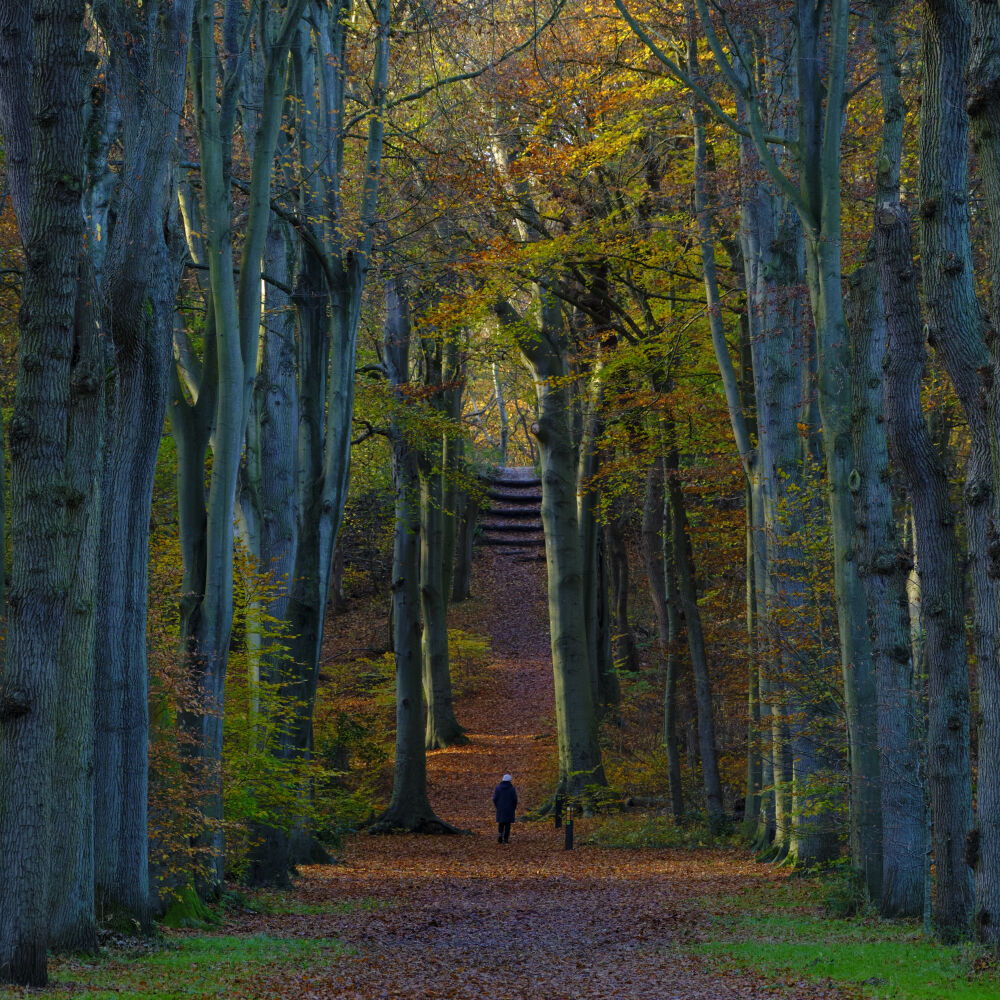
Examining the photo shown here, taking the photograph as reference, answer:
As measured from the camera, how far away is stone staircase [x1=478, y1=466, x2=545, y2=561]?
142ft

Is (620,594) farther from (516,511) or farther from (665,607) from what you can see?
(516,511)

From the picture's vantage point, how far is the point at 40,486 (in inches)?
255

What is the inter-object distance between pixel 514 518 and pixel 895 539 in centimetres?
3529

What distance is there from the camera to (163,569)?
14820mm

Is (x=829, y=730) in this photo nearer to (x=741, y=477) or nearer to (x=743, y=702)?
(x=741, y=477)

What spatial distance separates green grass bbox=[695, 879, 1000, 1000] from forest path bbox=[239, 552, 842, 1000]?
310mm

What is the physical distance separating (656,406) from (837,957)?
10680 millimetres

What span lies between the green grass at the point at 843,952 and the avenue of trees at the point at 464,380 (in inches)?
18.0

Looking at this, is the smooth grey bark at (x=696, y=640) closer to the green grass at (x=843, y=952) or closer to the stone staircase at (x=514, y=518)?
the green grass at (x=843, y=952)

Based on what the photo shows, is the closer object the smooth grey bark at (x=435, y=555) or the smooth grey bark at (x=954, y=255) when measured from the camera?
the smooth grey bark at (x=954, y=255)

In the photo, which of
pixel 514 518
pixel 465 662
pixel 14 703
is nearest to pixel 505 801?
pixel 14 703

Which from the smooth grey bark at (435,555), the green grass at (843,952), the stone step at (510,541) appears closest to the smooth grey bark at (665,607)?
the smooth grey bark at (435,555)

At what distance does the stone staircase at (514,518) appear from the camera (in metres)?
43.2

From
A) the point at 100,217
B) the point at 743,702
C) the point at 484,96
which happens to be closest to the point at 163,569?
the point at 100,217
